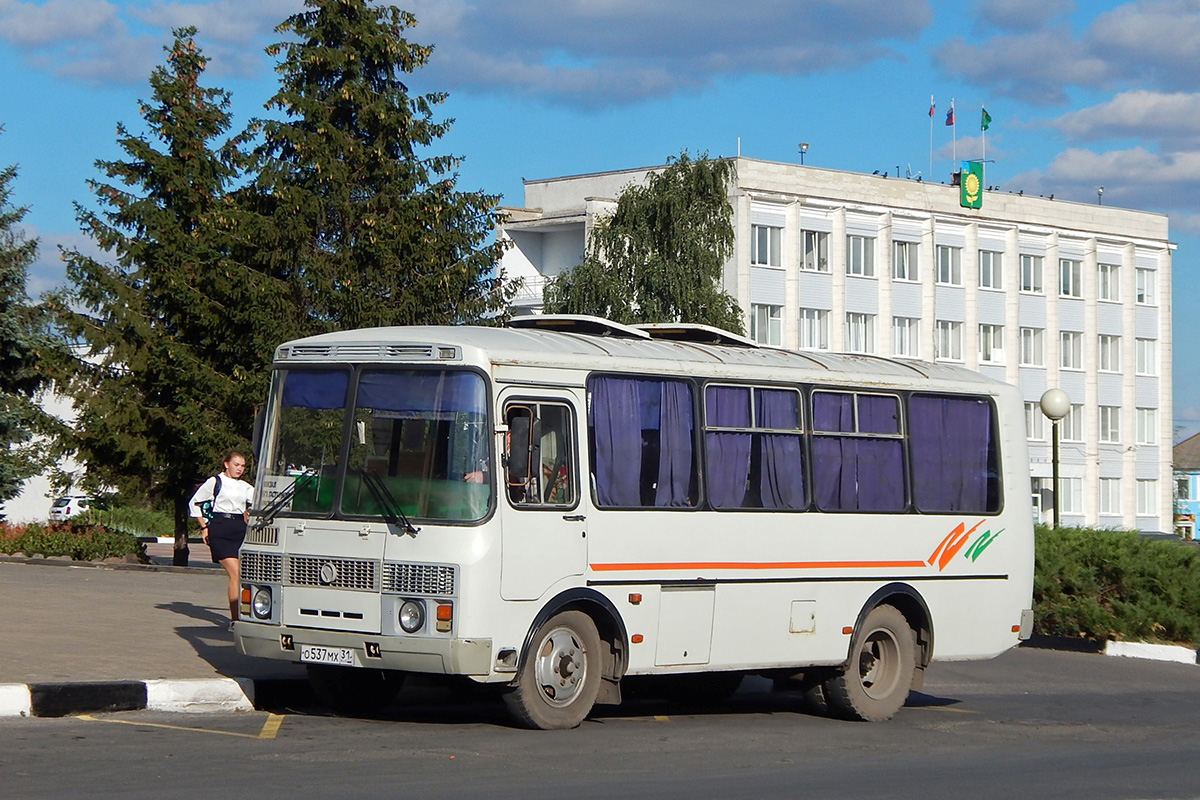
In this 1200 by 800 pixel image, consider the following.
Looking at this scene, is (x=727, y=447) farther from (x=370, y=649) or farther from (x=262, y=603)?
(x=262, y=603)

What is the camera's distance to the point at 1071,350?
9062 cm

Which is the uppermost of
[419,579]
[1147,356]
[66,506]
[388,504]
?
[1147,356]

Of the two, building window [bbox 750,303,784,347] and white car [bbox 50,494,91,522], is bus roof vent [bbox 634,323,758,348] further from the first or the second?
white car [bbox 50,494,91,522]

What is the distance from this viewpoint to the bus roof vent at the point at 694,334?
1548 centimetres

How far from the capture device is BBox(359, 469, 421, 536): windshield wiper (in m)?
12.0

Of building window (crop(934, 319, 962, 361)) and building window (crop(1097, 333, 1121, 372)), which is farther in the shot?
building window (crop(1097, 333, 1121, 372))

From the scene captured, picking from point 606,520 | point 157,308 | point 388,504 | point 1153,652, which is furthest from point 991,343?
point 388,504

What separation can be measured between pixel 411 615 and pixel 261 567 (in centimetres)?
149

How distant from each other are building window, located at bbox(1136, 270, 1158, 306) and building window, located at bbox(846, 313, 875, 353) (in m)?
20.4

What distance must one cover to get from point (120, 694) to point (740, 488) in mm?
5058

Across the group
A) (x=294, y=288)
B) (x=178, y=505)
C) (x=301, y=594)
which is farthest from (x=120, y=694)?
(x=178, y=505)

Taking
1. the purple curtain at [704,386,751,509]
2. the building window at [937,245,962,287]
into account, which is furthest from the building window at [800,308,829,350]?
the purple curtain at [704,386,751,509]

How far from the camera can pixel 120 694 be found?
12.4m

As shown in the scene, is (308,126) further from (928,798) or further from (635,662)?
(928,798)
